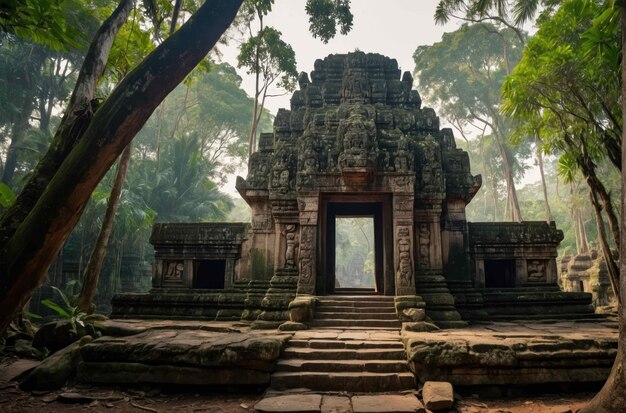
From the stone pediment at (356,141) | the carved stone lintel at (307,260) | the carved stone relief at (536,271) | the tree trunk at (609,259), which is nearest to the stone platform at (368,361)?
the tree trunk at (609,259)

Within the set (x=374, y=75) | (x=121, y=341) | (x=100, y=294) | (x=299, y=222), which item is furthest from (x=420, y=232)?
(x=100, y=294)

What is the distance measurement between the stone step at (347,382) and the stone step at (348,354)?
0.44m

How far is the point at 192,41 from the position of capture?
10.8 feet

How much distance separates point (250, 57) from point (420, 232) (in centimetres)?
1139

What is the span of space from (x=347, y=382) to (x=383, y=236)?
14.7 feet

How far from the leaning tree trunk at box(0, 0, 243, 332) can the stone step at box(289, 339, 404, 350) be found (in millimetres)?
3642

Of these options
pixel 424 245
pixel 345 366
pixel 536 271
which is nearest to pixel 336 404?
pixel 345 366

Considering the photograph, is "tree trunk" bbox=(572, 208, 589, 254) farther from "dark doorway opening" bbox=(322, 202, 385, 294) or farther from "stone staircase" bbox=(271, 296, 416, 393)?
"stone staircase" bbox=(271, 296, 416, 393)

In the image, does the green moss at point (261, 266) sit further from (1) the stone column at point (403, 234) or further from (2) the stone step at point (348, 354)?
(2) the stone step at point (348, 354)

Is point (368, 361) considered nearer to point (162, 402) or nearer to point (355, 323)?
point (355, 323)

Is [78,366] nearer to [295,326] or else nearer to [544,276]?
[295,326]

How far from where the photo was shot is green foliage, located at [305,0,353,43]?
9.96 meters

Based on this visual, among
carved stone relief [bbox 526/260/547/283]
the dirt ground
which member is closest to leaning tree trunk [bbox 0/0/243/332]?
the dirt ground

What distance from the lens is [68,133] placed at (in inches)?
154
